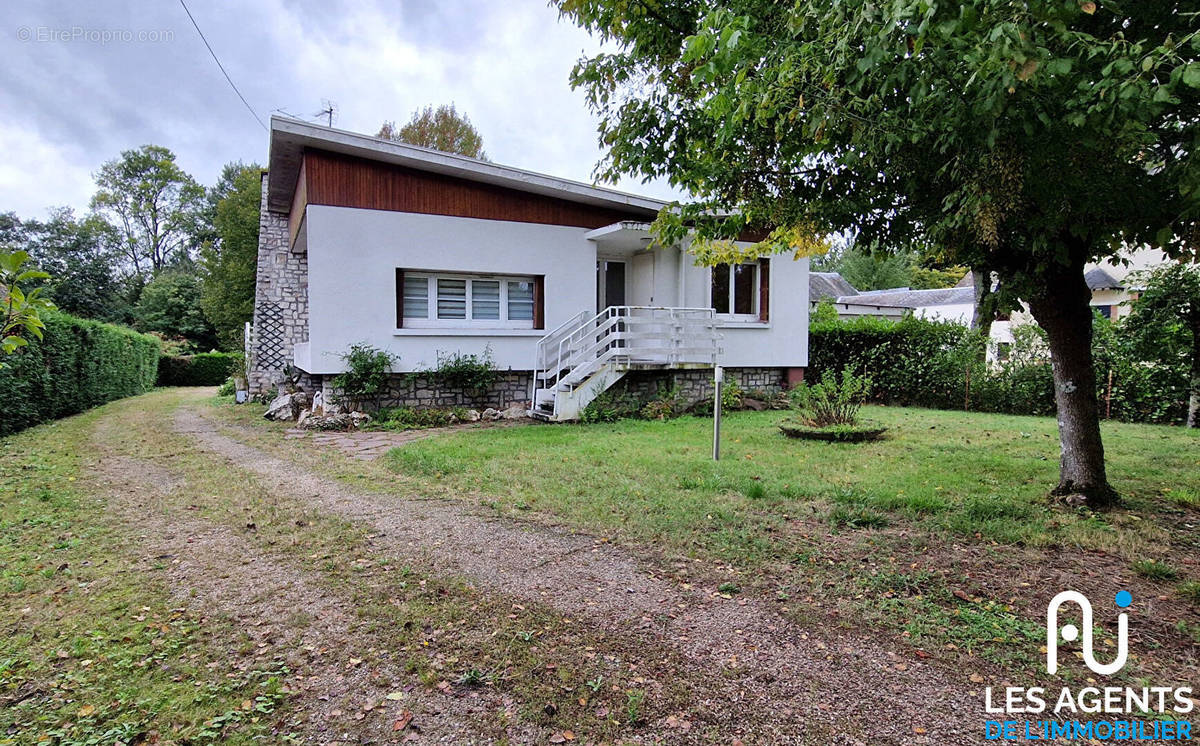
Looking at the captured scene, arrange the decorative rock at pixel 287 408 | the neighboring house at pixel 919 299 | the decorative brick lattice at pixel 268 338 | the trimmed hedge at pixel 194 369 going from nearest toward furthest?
the decorative rock at pixel 287 408
the decorative brick lattice at pixel 268 338
the neighboring house at pixel 919 299
the trimmed hedge at pixel 194 369

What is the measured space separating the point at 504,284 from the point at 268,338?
29.6ft

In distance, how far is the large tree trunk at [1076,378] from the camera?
5.03m

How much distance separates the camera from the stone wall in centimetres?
1620

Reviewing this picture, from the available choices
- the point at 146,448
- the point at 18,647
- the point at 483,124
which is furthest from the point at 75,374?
the point at 483,124

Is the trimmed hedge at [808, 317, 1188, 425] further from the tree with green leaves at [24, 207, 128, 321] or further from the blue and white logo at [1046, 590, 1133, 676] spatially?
the tree with green leaves at [24, 207, 128, 321]

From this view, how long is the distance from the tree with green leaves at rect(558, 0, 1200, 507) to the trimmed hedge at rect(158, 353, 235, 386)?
29777mm

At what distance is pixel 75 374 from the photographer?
1330 cm

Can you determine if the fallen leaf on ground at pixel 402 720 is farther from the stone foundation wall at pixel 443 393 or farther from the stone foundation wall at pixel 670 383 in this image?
the stone foundation wall at pixel 670 383

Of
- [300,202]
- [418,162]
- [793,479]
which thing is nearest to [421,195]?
[418,162]

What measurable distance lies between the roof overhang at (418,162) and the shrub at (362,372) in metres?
3.66

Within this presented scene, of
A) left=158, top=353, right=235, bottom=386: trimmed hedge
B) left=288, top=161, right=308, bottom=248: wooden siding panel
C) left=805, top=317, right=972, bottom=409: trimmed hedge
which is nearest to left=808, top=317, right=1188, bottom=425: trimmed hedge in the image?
left=805, top=317, right=972, bottom=409: trimmed hedge

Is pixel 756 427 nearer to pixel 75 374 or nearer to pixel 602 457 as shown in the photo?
pixel 602 457

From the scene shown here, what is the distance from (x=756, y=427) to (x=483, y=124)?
26925 mm

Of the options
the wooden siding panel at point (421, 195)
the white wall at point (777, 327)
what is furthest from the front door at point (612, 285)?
the white wall at point (777, 327)
